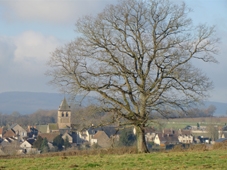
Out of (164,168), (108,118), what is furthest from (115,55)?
(164,168)

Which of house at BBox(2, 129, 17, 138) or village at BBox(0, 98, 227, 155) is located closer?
village at BBox(0, 98, 227, 155)

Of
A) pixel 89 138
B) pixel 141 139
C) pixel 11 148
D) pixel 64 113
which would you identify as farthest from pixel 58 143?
pixel 141 139

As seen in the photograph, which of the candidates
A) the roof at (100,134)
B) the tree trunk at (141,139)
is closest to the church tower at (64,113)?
the roof at (100,134)

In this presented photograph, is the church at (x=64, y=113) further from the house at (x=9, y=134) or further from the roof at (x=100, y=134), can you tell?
the house at (x=9, y=134)

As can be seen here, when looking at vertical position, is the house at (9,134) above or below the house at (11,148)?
above

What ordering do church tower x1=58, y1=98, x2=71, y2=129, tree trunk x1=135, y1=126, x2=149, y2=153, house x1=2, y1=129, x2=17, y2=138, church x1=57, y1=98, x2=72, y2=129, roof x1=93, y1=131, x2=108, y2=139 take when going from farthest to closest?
house x1=2, y1=129, x2=17, y2=138, roof x1=93, y1=131, x2=108, y2=139, church tower x1=58, y1=98, x2=71, y2=129, church x1=57, y1=98, x2=72, y2=129, tree trunk x1=135, y1=126, x2=149, y2=153

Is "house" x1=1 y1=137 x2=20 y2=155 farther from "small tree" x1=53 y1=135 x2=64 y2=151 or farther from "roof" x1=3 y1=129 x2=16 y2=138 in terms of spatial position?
"roof" x1=3 y1=129 x2=16 y2=138

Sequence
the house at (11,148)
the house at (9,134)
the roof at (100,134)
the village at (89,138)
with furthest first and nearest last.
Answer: the house at (9,134), the house at (11,148), the roof at (100,134), the village at (89,138)

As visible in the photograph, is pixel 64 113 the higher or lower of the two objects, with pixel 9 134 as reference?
higher

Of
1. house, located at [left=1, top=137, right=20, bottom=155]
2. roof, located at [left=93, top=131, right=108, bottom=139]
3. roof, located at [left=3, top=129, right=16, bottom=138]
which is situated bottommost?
house, located at [left=1, top=137, right=20, bottom=155]

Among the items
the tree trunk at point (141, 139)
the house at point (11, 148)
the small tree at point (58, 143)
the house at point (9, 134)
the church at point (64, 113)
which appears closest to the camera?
the tree trunk at point (141, 139)

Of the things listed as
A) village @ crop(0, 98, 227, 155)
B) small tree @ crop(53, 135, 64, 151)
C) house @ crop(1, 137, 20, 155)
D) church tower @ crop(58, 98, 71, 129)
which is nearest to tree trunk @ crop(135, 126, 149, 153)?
village @ crop(0, 98, 227, 155)

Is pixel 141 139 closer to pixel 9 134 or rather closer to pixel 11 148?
pixel 11 148

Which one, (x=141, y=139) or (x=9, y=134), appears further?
(x=9, y=134)
